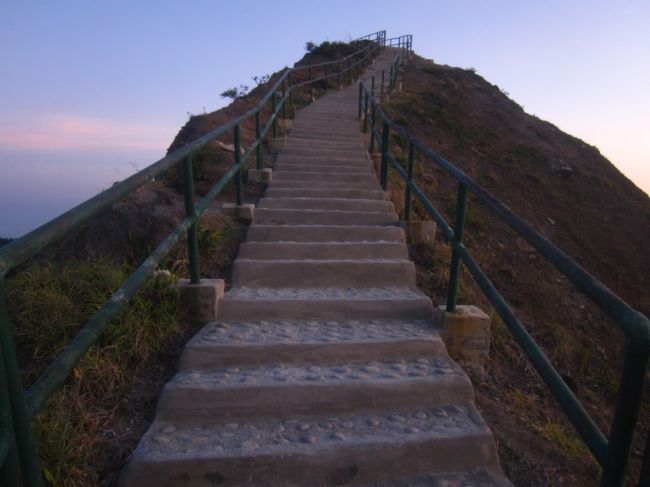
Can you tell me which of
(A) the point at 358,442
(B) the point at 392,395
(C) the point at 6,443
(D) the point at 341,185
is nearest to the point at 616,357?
(D) the point at 341,185

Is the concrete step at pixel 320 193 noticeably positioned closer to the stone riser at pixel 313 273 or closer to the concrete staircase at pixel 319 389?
the concrete staircase at pixel 319 389

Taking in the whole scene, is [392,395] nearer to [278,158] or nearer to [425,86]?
[278,158]

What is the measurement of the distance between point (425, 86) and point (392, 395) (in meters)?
16.4

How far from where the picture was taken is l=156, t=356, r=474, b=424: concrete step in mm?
2250

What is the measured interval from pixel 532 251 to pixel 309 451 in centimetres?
635

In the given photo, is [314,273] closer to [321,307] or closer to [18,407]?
[321,307]

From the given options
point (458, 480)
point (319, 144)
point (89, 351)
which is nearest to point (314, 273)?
point (89, 351)

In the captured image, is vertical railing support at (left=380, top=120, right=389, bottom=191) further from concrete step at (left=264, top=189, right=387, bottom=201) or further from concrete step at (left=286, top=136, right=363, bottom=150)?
concrete step at (left=286, top=136, right=363, bottom=150)

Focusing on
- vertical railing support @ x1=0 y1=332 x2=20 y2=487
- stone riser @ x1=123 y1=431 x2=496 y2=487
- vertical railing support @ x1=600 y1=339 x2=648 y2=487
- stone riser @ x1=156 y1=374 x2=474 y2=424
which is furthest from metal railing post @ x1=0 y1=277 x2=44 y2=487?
vertical railing support @ x1=600 y1=339 x2=648 y2=487

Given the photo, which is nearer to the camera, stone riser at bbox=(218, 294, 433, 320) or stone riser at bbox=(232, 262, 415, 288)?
stone riser at bbox=(218, 294, 433, 320)

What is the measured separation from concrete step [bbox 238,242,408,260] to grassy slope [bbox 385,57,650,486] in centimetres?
32

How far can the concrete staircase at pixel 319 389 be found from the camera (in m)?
1.96

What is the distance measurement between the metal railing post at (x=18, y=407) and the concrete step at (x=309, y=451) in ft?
2.05

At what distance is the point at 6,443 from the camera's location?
118 centimetres
